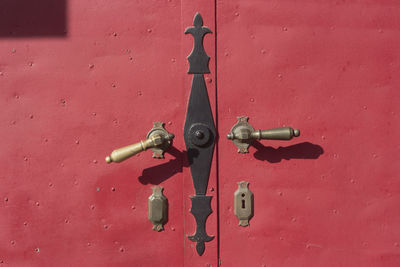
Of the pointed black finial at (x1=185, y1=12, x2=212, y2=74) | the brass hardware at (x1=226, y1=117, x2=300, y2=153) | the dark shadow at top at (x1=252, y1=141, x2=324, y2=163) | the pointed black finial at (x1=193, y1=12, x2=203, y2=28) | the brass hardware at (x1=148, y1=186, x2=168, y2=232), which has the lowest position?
the brass hardware at (x1=148, y1=186, x2=168, y2=232)

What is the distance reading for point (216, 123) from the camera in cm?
96

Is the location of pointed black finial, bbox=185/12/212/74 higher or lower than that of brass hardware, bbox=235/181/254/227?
higher

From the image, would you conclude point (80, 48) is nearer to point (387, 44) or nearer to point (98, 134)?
point (98, 134)

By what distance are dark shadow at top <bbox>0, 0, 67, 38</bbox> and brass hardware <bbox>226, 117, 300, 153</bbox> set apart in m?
0.60

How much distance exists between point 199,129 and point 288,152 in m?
0.28

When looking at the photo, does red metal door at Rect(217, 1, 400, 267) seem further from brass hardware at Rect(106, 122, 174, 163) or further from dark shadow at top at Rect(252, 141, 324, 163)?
brass hardware at Rect(106, 122, 174, 163)

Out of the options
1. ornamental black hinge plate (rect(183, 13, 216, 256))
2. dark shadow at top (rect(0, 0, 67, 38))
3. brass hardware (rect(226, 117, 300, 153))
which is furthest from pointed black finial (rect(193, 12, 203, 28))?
dark shadow at top (rect(0, 0, 67, 38))

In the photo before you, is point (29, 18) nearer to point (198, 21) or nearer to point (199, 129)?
point (198, 21)

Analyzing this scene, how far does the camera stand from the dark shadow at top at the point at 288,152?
0.96 m

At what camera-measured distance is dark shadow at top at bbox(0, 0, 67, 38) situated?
938 millimetres

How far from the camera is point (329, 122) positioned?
0.96 metres

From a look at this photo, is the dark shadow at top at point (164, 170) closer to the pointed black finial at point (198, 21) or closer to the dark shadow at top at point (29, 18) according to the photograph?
the pointed black finial at point (198, 21)

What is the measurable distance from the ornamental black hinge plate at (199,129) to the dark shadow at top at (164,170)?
3 cm

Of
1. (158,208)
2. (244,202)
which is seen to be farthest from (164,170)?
(244,202)
